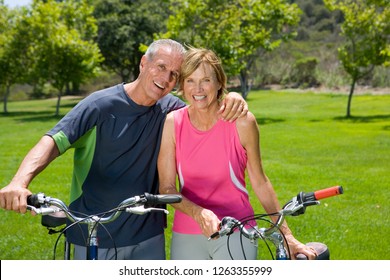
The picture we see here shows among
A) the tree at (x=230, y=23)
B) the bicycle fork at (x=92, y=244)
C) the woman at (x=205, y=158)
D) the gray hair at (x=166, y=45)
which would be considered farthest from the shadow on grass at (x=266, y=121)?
the bicycle fork at (x=92, y=244)

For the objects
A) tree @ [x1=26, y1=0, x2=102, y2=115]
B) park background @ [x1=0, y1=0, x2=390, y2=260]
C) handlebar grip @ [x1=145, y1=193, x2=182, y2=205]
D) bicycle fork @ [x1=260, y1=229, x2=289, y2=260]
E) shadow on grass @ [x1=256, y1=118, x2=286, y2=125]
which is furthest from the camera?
tree @ [x1=26, y1=0, x2=102, y2=115]

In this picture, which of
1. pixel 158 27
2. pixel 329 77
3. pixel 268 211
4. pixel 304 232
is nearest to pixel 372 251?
pixel 304 232

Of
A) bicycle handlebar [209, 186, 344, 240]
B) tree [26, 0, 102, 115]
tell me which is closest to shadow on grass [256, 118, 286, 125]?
tree [26, 0, 102, 115]

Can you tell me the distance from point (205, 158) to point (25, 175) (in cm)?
88

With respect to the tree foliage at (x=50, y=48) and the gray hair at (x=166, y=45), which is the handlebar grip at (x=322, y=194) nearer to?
the gray hair at (x=166, y=45)

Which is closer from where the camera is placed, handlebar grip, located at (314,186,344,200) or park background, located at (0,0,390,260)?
handlebar grip, located at (314,186,344,200)

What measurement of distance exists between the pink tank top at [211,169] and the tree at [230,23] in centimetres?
2503

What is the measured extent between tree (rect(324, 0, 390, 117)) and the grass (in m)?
2.35

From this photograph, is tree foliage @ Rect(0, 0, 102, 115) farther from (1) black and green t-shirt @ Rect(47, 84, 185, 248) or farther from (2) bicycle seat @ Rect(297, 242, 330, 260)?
(2) bicycle seat @ Rect(297, 242, 330, 260)

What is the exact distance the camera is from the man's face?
381 cm

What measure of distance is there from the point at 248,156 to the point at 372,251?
4.64 meters

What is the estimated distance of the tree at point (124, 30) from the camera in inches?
1996

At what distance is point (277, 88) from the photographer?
5244 cm
